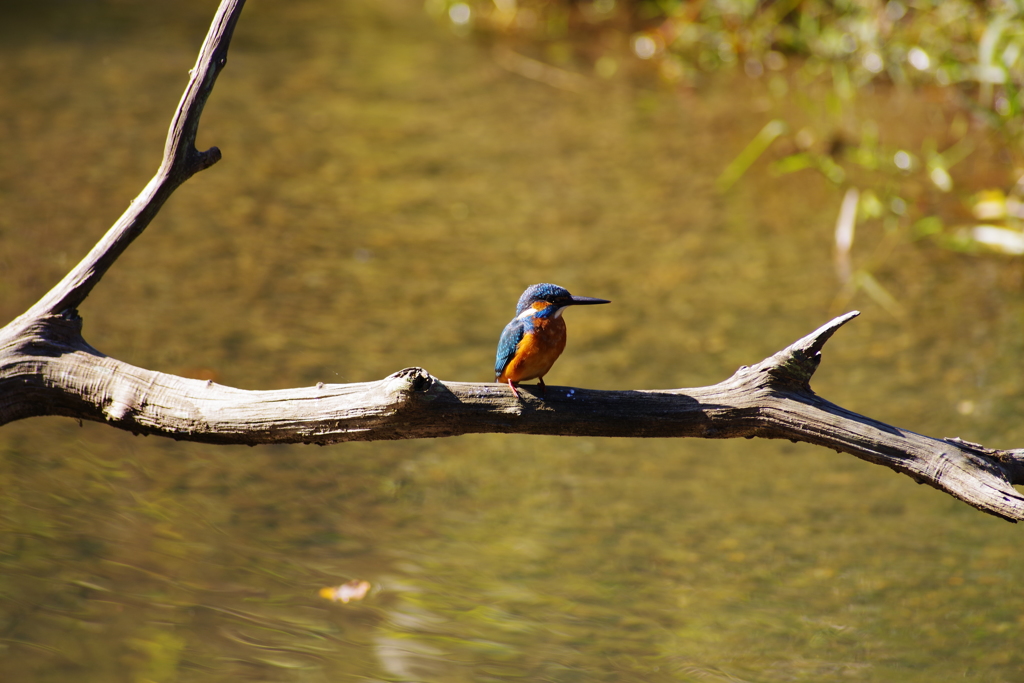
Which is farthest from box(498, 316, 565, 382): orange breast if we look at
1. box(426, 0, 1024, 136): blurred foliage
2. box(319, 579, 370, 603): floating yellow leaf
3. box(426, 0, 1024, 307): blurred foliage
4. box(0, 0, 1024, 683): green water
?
box(426, 0, 1024, 136): blurred foliage

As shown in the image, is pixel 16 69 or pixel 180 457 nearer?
pixel 180 457

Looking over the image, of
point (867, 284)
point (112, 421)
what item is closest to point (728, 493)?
point (867, 284)

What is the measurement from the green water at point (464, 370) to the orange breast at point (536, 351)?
1020 millimetres

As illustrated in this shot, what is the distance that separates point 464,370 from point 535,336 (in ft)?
7.17

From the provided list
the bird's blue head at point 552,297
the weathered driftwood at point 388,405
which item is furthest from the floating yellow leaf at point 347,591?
the bird's blue head at point 552,297

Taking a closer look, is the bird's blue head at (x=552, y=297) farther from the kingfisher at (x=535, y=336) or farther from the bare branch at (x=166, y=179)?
the bare branch at (x=166, y=179)

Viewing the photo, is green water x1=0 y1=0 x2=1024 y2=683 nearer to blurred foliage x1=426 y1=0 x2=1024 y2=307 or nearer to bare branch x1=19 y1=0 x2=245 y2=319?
blurred foliage x1=426 y1=0 x2=1024 y2=307

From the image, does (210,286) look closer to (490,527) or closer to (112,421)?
(490,527)

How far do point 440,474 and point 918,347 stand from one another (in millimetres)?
2685

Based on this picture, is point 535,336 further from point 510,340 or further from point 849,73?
point 849,73

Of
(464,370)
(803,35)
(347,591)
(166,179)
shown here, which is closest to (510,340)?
(166,179)

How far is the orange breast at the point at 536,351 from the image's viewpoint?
92.1 inches

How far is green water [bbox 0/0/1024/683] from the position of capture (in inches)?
117

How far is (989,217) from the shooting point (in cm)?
582
